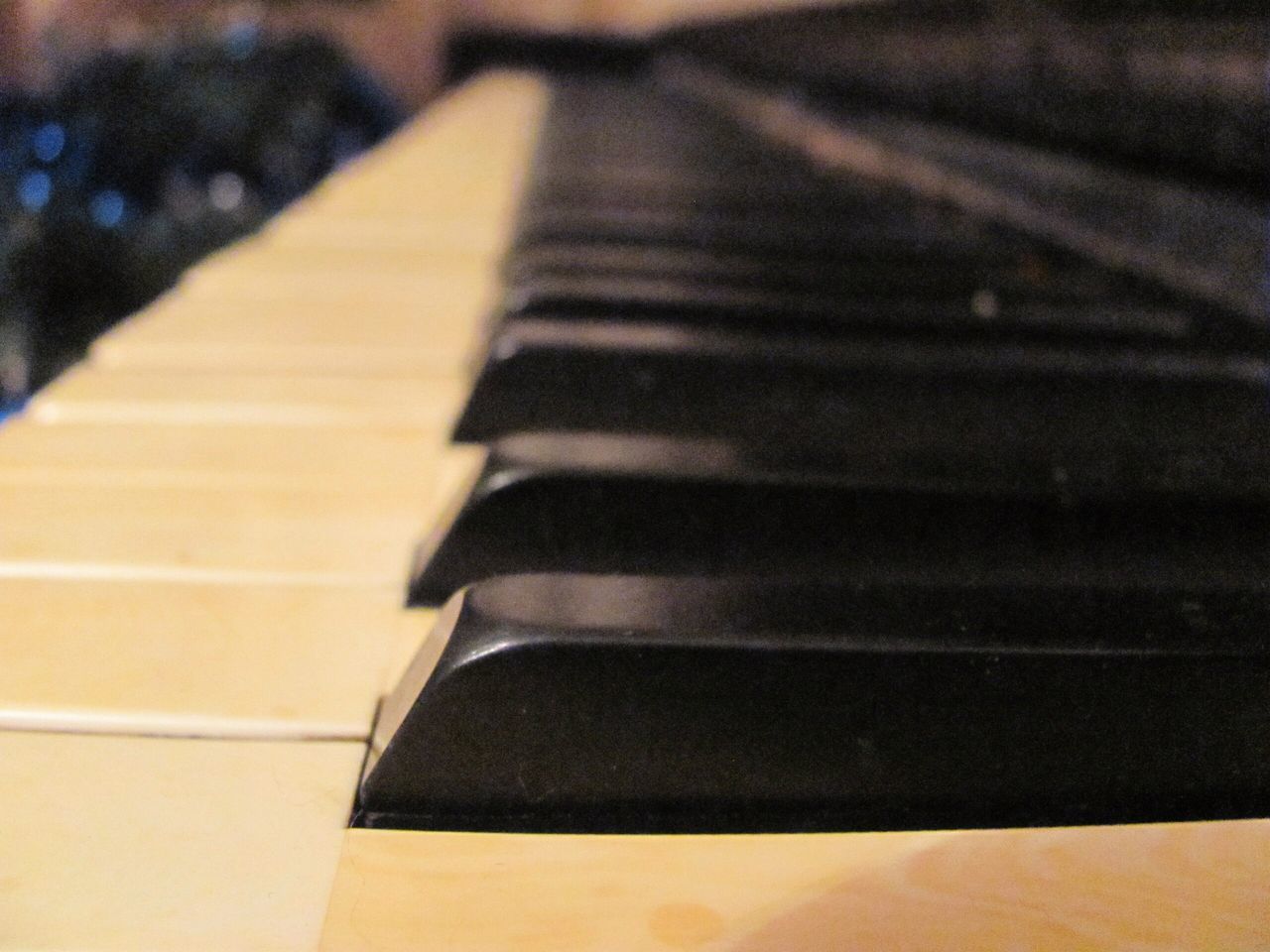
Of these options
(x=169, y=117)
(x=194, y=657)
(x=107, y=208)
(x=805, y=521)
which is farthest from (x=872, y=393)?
(x=169, y=117)

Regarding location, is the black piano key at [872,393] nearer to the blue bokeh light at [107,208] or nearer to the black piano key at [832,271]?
the black piano key at [832,271]

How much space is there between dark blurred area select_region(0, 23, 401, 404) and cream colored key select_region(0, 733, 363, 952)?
6.12 ft

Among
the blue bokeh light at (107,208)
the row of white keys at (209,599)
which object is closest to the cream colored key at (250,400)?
the row of white keys at (209,599)

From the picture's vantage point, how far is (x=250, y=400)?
67 centimetres

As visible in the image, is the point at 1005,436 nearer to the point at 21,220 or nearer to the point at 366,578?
the point at 366,578

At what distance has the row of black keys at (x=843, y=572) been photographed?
1.14 feet

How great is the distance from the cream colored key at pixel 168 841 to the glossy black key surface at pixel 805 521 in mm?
126

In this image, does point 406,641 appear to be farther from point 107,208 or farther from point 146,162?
point 146,162

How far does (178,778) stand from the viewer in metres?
0.35

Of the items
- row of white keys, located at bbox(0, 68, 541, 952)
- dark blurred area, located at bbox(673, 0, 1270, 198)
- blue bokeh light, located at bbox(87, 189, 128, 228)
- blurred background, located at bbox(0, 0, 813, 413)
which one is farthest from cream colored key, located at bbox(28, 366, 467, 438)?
blue bokeh light, located at bbox(87, 189, 128, 228)

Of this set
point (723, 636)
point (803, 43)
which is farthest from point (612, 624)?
point (803, 43)

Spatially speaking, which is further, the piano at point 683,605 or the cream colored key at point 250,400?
the cream colored key at point 250,400

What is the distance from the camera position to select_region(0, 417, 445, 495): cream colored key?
562mm

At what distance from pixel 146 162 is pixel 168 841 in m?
3.51
